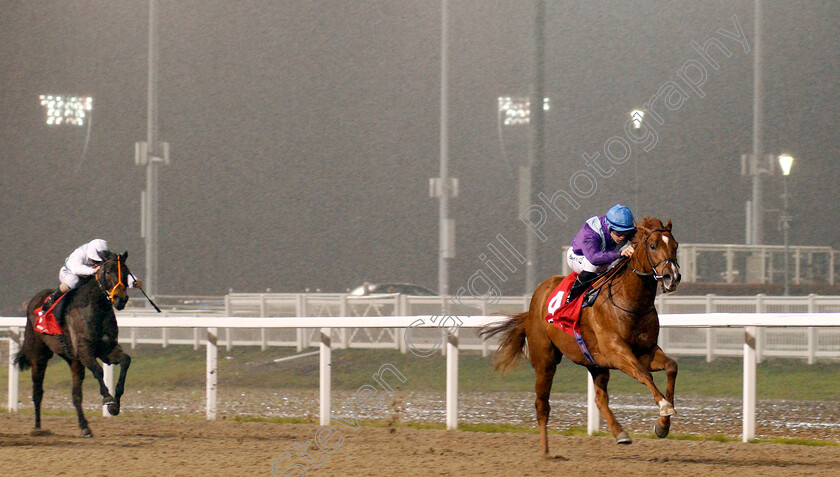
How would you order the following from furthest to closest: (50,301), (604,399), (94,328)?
1. (50,301)
2. (94,328)
3. (604,399)

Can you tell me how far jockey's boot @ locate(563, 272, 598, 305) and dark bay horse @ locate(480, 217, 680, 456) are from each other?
0.05 m

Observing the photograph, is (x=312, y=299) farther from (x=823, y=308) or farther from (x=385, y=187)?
(x=385, y=187)

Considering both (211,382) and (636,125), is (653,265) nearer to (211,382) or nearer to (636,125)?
(211,382)

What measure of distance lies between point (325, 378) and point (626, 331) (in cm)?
319

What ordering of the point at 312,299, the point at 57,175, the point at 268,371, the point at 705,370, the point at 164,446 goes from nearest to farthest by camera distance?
1. the point at 164,446
2. the point at 705,370
3. the point at 268,371
4. the point at 312,299
5. the point at 57,175

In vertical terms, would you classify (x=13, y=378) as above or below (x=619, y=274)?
below

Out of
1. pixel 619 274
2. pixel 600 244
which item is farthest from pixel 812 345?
pixel 619 274

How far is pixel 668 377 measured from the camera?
4.80 m

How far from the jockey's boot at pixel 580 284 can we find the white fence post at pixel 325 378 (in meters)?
2.71

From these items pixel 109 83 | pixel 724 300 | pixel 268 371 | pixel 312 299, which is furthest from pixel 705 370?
pixel 109 83

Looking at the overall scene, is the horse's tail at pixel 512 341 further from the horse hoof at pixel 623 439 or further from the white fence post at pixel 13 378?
the white fence post at pixel 13 378

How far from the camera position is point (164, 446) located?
6.27 metres

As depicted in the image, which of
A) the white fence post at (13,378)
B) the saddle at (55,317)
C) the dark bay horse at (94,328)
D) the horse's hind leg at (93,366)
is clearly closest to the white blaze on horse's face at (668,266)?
the dark bay horse at (94,328)

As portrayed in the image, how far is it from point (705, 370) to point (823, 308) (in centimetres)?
199
